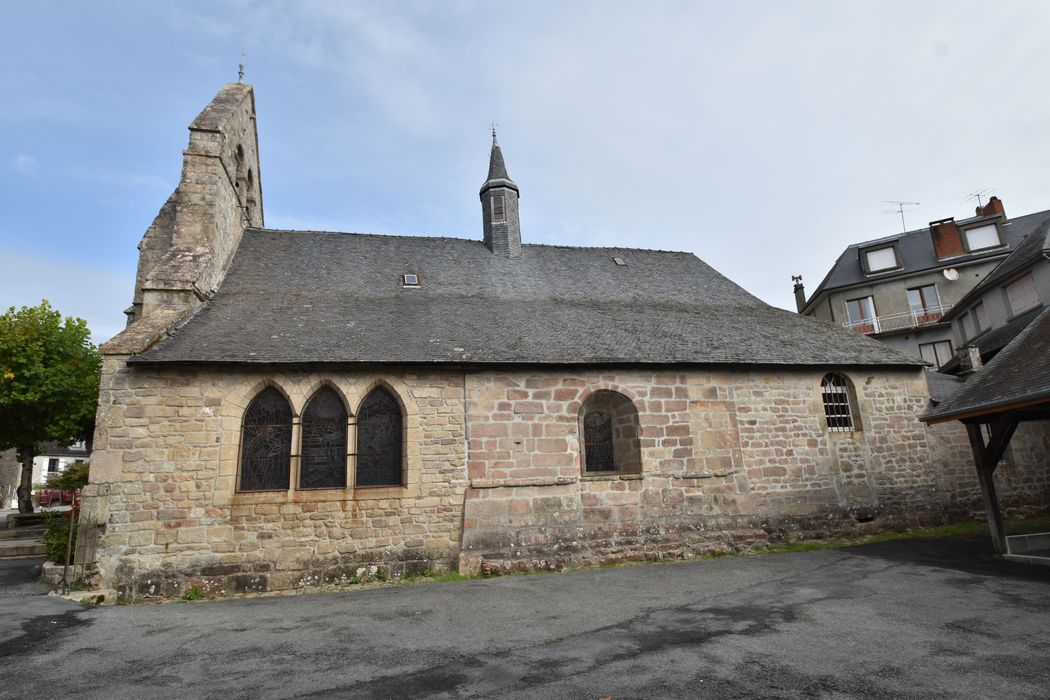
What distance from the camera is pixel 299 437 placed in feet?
29.8

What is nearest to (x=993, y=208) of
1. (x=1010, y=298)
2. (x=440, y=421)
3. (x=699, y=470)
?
(x=1010, y=298)

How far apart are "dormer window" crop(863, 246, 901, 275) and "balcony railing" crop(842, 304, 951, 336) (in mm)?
2349

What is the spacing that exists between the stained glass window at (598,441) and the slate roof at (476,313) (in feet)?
4.60

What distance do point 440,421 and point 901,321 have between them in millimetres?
24976

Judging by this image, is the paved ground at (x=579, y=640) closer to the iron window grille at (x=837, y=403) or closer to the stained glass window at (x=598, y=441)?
the stained glass window at (x=598, y=441)

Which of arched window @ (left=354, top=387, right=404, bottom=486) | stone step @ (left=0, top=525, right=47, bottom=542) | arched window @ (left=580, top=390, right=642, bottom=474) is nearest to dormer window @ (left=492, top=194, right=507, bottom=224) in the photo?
arched window @ (left=580, top=390, right=642, bottom=474)

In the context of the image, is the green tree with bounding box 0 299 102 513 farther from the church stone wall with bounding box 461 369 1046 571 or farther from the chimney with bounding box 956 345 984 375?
the chimney with bounding box 956 345 984 375

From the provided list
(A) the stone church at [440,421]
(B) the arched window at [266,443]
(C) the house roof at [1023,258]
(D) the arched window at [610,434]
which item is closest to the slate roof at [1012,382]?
(A) the stone church at [440,421]

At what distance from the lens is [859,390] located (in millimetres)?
11984

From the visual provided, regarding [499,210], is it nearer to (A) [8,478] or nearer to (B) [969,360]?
(B) [969,360]

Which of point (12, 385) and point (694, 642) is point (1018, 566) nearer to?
point (694, 642)

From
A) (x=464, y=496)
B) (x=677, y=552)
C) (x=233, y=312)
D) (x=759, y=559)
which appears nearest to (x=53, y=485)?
(x=233, y=312)

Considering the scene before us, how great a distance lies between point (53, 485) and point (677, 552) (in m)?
18.0

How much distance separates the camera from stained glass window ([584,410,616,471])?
10.8 metres
